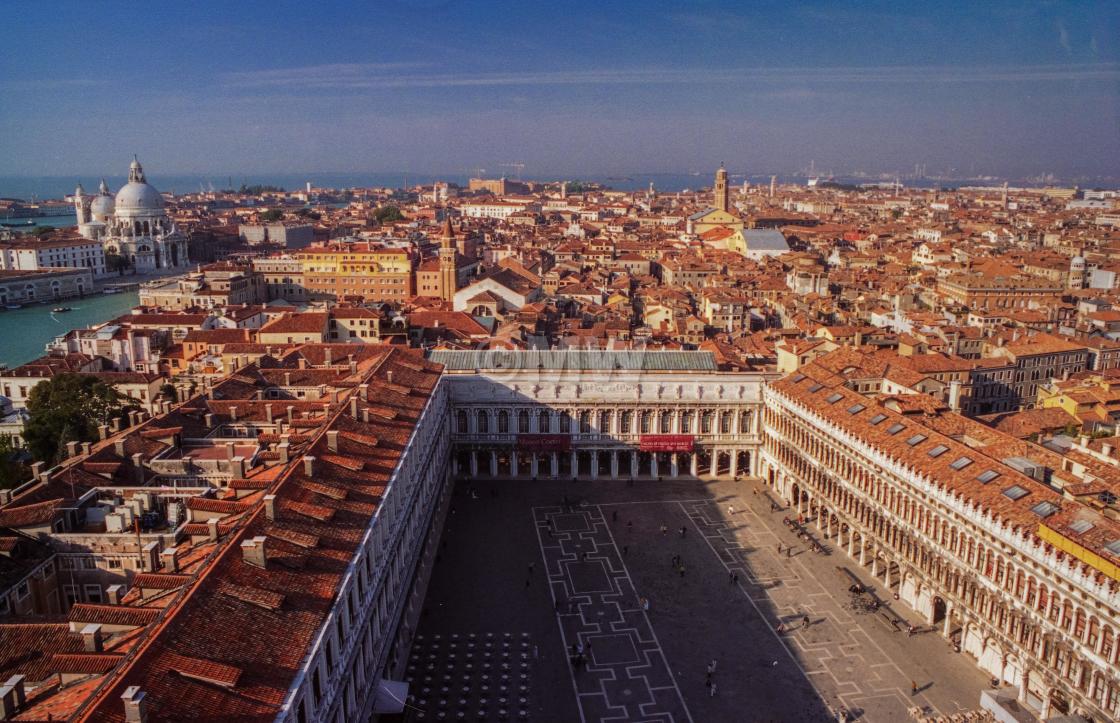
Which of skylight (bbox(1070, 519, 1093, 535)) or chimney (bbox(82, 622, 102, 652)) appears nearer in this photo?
chimney (bbox(82, 622, 102, 652))

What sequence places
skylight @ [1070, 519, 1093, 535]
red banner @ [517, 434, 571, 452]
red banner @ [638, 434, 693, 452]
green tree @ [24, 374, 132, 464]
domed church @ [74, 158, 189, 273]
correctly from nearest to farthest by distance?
1. skylight @ [1070, 519, 1093, 535]
2. green tree @ [24, 374, 132, 464]
3. red banner @ [517, 434, 571, 452]
4. red banner @ [638, 434, 693, 452]
5. domed church @ [74, 158, 189, 273]

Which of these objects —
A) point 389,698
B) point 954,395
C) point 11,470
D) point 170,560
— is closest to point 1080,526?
point 389,698

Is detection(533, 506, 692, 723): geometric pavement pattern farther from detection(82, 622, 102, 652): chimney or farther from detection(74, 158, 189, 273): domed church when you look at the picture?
detection(74, 158, 189, 273): domed church

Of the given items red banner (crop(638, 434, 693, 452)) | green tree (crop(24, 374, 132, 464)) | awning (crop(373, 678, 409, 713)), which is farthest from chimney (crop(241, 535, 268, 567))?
red banner (crop(638, 434, 693, 452))

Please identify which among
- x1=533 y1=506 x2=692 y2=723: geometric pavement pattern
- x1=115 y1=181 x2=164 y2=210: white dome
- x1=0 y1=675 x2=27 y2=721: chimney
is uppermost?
x1=115 y1=181 x2=164 y2=210: white dome

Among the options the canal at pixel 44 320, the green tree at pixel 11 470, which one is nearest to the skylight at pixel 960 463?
the green tree at pixel 11 470

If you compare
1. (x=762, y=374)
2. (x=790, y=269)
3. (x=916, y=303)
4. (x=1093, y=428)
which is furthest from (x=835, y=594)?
(x=790, y=269)

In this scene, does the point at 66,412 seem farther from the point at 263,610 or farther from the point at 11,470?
the point at 263,610
